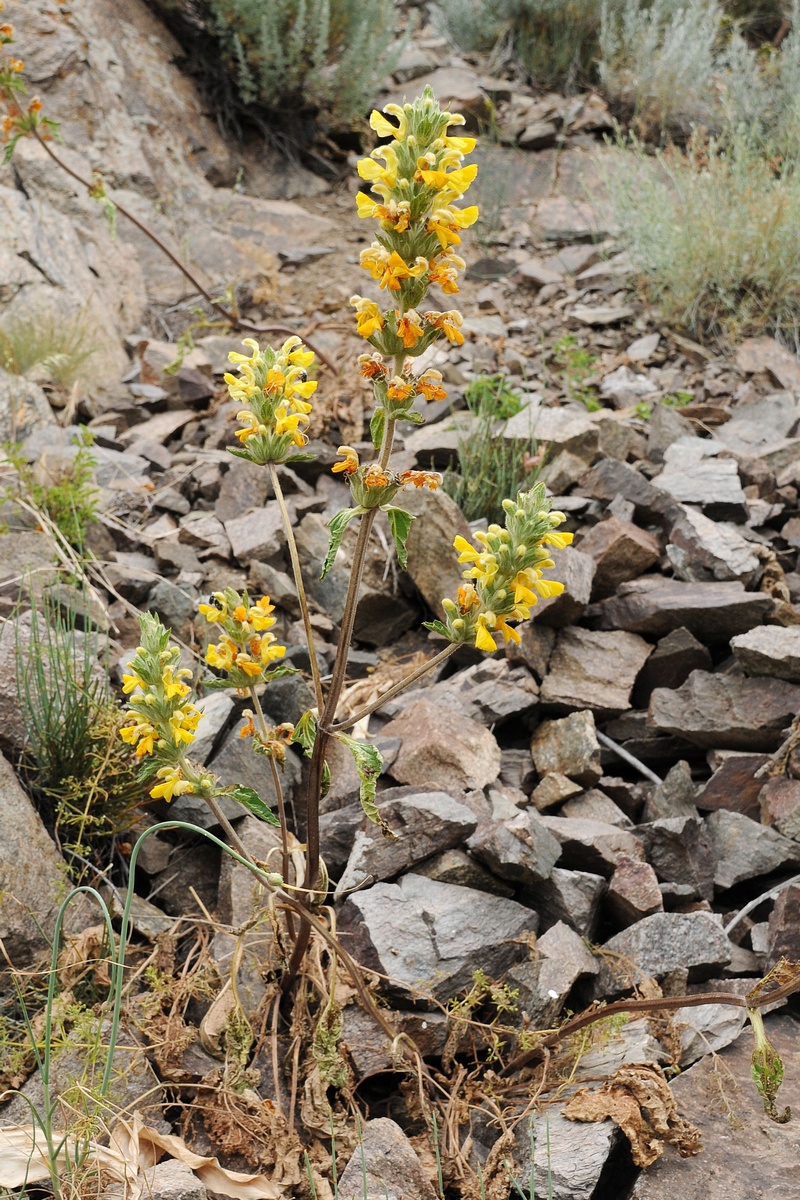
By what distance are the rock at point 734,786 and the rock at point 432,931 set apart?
751mm

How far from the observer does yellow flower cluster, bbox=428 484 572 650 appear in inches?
63.1

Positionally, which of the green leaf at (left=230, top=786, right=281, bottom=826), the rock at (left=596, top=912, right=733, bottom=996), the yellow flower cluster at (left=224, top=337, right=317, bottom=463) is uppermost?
the yellow flower cluster at (left=224, top=337, right=317, bottom=463)

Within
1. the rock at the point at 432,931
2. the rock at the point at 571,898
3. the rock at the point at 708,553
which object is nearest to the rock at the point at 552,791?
the rock at the point at 571,898

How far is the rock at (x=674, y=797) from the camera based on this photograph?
2.72 metres

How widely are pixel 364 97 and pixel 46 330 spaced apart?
384 cm

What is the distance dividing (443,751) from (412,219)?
1507 mm

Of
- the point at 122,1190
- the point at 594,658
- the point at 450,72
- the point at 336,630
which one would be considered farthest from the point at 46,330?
the point at 450,72

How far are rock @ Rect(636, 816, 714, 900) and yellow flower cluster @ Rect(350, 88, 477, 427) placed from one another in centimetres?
145

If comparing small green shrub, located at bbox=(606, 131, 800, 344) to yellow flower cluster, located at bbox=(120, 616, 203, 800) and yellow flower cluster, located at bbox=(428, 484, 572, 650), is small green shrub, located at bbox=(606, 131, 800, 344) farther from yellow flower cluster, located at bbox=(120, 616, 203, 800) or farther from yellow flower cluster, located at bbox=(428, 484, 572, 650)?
yellow flower cluster, located at bbox=(120, 616, 203, 800)

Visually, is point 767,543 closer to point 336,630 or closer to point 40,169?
point 336,630

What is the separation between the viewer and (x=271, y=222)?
634cm

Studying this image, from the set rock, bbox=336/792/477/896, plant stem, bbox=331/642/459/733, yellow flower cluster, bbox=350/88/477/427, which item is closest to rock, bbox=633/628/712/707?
rock, bbox=336/792/477/896

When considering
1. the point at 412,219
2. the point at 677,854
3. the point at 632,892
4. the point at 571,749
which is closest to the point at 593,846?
the point at 632,892

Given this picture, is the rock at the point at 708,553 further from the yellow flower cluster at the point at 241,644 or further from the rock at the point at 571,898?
the yellow flower cluster at the point at 241,644
